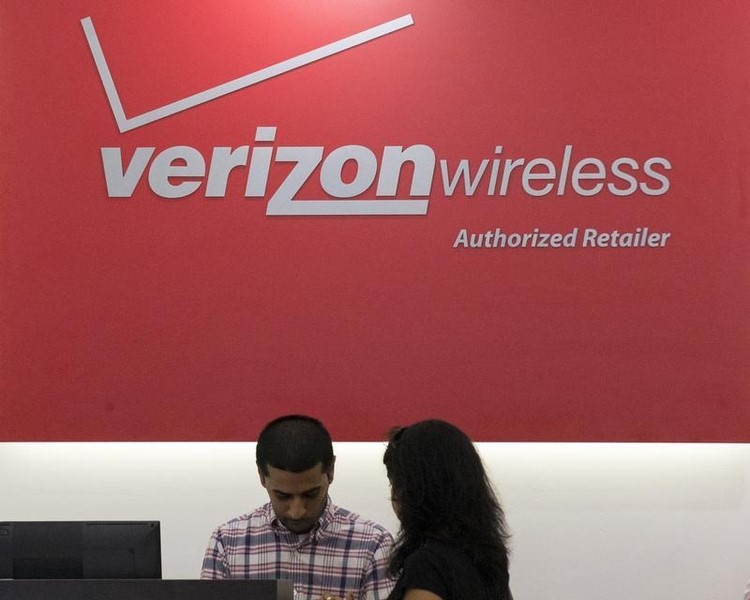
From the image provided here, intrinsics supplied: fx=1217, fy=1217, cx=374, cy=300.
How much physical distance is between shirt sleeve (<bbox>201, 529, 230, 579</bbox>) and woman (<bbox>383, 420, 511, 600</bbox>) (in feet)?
2.40

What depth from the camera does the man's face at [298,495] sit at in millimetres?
3367

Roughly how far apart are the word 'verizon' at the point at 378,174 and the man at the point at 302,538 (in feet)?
4.24

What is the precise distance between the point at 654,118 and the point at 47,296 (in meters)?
2.34

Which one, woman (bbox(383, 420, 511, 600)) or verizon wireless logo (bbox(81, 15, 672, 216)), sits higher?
verizon wireless logo (bbox(81, 15, 672, 216))

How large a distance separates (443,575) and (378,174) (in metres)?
2.11

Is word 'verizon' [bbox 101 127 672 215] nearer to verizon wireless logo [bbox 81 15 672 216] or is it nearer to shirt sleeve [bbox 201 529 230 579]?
verizon wireless logo [bbox 81 15 672 216]

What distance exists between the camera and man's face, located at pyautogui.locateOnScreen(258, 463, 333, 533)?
133 inches

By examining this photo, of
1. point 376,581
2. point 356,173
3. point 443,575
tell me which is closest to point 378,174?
point 356,173

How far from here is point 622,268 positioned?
4.46 meters

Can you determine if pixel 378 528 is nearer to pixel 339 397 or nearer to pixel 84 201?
pixel 339 397

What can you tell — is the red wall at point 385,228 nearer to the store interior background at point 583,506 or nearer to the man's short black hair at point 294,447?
the store interior background at point 583,506

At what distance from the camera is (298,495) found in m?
3.37

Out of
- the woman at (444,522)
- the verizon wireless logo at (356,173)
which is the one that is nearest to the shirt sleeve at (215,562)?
the woman at (444,522)

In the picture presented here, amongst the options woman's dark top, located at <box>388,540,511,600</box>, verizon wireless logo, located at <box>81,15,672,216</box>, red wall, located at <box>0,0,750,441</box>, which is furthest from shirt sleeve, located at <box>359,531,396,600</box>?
verizon wireless logo, located at <box>81,15,672,216</box>
